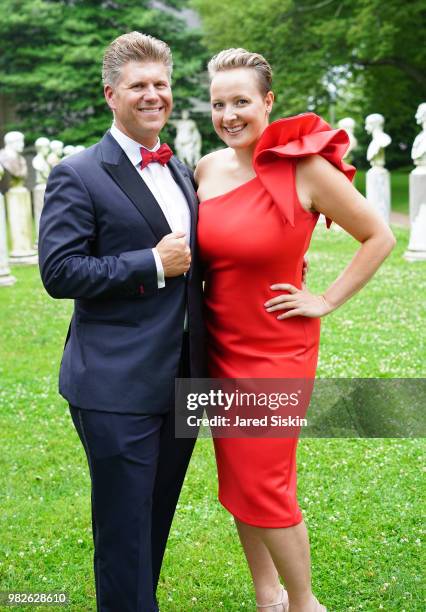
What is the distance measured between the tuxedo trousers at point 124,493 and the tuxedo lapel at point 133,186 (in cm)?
51

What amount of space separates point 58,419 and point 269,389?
378 centimetres

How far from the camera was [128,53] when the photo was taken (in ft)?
9.16

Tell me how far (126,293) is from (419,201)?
12.6m

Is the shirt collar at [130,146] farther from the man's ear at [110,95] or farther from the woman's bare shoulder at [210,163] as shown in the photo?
the woman's bare shoulder at [210,163]

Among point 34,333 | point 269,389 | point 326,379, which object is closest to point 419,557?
point 269,389

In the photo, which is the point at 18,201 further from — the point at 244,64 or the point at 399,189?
the point at 399,189

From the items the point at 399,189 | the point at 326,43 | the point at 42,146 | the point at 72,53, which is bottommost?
the point at 399,189

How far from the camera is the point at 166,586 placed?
13.0 feet

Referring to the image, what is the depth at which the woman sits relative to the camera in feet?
9.84

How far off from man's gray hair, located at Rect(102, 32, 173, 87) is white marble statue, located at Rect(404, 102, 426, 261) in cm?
1175

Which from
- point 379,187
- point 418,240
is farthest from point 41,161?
point 418,240

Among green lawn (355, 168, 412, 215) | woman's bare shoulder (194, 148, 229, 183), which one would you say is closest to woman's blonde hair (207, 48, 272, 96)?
woman's bare shoulder (194, 148, 229, 183)

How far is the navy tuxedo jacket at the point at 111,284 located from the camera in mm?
2738

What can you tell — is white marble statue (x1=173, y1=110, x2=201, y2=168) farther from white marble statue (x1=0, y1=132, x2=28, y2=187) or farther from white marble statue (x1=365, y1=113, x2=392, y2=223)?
white marble statue (x1=0, y1=132, x2=28, y2=187)
